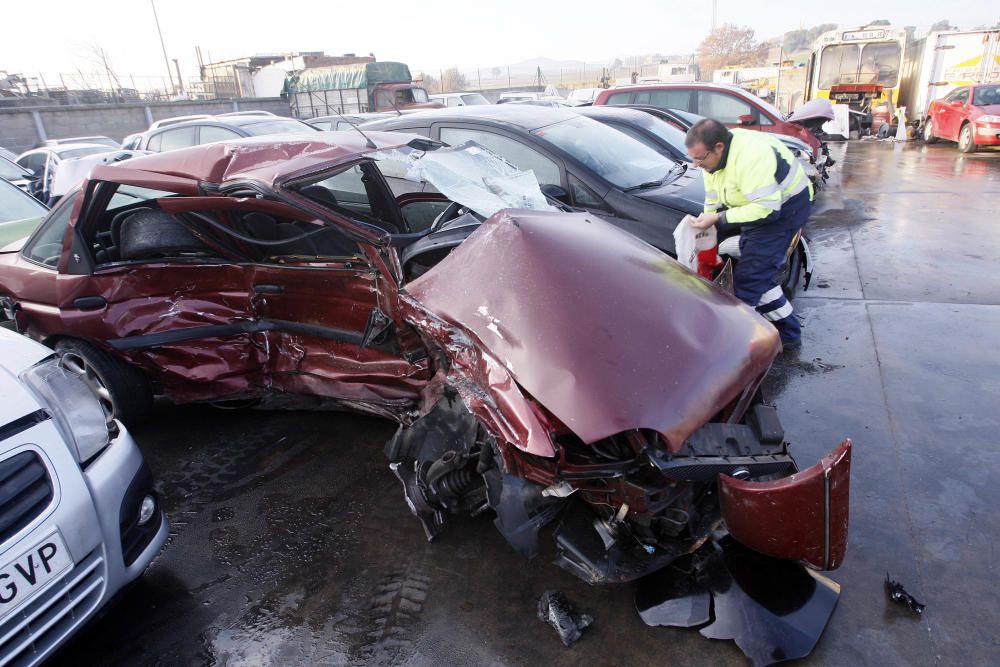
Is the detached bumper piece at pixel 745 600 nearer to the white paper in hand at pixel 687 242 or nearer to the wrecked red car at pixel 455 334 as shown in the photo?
the wrecked red car at pixel 455 334

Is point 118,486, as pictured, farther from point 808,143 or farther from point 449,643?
point 808,143

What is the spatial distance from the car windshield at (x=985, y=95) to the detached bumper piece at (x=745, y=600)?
14294 millimetres

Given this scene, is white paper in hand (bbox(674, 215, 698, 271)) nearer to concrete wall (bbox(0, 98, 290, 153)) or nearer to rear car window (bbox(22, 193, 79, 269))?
rear car window (bbox(22, 193, 79, 269))

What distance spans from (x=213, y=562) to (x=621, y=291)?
2178mm

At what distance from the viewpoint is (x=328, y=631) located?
7.56ft

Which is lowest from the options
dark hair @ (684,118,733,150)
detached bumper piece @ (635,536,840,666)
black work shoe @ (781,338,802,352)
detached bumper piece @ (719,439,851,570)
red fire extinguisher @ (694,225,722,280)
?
black work shoe @ (781,338,802,352)

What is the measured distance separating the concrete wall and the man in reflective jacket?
76.2 feet

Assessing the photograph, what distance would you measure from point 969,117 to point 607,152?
11395 millimetres

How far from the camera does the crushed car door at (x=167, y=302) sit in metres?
3.41

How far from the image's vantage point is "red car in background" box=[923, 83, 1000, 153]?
37.9 feet

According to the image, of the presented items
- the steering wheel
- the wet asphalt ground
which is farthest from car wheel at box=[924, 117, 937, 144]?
the steering wheel

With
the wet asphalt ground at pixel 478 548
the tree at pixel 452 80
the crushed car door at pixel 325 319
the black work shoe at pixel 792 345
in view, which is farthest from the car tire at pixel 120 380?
the tree at pixel 452 80

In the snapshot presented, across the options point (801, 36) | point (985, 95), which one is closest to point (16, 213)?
point (985, 95)

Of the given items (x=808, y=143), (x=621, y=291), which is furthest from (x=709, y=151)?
(x=808, y=143)
